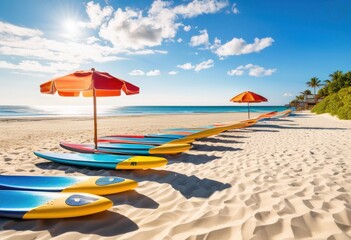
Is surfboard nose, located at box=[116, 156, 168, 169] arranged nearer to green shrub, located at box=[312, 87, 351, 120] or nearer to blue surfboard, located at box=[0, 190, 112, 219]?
blue surfboard, located at box=[0, 190, 112, 219]

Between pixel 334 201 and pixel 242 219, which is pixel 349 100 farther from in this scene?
pixel 242 219

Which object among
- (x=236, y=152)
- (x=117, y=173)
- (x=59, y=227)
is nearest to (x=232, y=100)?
(x=236, y=152)

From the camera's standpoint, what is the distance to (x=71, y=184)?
3.35m

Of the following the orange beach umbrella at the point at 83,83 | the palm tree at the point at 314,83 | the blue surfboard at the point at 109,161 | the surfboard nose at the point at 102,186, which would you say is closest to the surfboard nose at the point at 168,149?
the blue surfboard at the point at 109,161

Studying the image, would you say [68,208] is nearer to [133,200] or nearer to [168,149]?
[133,200]

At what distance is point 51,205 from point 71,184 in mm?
719

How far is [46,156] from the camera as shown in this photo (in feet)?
17.4

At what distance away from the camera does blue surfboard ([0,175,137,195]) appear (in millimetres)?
3209

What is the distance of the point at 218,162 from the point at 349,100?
18037mm

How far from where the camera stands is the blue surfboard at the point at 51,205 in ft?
8.33

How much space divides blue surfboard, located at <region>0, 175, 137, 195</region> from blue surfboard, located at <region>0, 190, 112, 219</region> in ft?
1.13

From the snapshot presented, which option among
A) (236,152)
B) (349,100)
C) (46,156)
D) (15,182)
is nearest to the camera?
(15,182)

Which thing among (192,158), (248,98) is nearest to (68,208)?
(192,158)

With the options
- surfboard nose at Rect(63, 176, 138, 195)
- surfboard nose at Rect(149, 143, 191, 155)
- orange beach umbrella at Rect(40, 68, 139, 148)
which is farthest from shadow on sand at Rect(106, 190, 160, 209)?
orange beach umbrella at Rect(40, 68, 139, 148)
